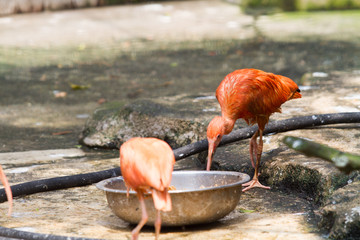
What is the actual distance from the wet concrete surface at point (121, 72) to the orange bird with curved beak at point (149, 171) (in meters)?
0.40

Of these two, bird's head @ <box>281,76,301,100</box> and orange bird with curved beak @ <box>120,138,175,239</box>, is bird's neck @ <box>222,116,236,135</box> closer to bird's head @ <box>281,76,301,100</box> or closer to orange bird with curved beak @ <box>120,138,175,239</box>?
bird's head @ <box>281,76,301,100</box>

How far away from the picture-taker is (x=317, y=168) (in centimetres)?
373

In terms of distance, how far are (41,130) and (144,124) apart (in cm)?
126

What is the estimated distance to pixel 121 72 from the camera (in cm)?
867

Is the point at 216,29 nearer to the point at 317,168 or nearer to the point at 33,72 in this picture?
the point at 33,72

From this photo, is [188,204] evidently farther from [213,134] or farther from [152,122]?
[152,122]

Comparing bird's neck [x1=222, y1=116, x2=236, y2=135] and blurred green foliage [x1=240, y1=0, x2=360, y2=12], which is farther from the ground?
blurred green foliage [x1=240, y1=0, x2=360, y2=12]

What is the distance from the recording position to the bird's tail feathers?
9.19 feet

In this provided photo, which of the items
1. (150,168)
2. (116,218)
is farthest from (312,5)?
(150,168)

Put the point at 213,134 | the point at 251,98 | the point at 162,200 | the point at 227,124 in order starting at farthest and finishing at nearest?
the point at 251,98
the point at 227,124
the point at 213,134
the point at 162,200

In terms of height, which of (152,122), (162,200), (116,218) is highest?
(162,200)

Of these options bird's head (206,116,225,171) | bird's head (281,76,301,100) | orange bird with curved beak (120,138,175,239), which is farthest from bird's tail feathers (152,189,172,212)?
bird's head (281,76,301,100)

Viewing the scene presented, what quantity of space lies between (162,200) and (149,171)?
0.15 metres

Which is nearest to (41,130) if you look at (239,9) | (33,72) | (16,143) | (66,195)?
(16,143)
